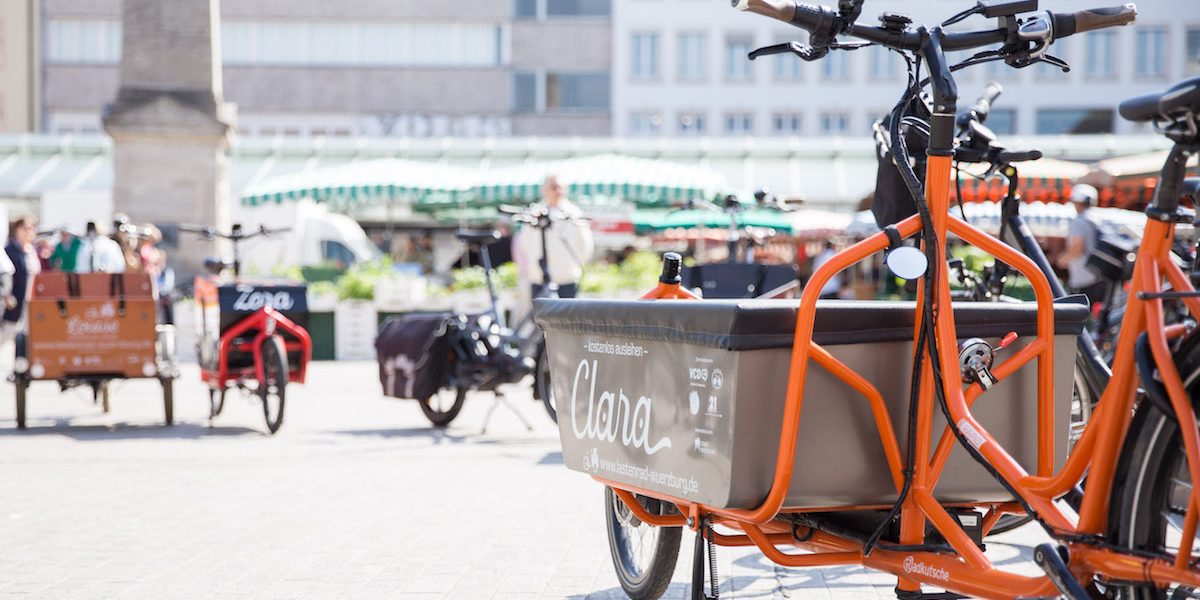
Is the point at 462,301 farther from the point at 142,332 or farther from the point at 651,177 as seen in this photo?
the point at 142,332

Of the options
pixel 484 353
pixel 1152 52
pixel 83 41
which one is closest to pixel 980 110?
pixel 484 353

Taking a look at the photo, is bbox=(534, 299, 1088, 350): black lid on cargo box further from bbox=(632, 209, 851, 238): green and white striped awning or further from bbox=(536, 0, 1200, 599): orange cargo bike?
bbox=(632, 209, 851, 238): green and white striped awning

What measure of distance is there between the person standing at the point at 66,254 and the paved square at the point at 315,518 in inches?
106

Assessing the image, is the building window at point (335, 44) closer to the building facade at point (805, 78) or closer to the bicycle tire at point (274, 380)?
the building facade at point (805, 78)

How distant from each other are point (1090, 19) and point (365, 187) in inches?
764

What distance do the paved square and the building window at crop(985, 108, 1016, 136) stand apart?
52080 millimetres

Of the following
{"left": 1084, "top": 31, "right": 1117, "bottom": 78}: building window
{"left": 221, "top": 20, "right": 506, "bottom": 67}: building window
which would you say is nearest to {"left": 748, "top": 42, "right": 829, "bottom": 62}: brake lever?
{"left": 221, "top": 20, "right": 506, "bottom": 67}: building window

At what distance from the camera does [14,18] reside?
2415 inches

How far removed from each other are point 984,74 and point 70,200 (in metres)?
38.5

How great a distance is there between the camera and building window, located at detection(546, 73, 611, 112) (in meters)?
62.2

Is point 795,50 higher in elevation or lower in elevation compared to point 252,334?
higher

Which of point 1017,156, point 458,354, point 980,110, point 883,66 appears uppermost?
point 883,66

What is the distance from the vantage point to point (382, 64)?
6103cm

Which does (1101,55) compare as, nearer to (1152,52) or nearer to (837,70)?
(1152,52)
